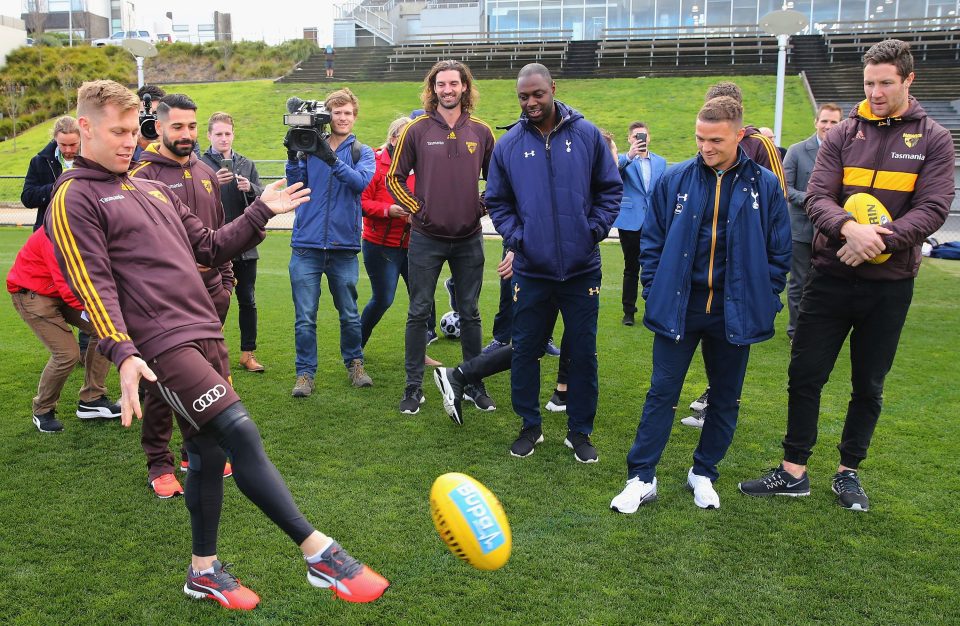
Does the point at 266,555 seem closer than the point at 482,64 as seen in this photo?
Yes

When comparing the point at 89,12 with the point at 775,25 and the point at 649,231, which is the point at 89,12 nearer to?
the point at 775,25

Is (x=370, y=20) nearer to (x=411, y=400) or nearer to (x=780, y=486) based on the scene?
(x=411, y=400)

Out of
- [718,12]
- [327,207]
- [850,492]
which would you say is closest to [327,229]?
[327,207]

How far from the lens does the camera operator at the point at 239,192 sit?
6254 millimetres

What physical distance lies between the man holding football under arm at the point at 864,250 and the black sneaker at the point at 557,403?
1.77 m

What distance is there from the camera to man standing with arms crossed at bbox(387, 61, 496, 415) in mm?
5570

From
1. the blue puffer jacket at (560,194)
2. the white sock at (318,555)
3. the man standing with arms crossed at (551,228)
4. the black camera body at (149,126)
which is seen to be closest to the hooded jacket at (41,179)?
the black camera body at (149,126)

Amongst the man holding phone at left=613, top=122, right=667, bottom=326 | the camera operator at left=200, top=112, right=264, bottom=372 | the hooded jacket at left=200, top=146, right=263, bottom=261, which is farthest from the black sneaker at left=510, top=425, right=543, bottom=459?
the man holding phone at left=613, top=122, right=667, bottom=326

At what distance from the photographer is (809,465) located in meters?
4.92

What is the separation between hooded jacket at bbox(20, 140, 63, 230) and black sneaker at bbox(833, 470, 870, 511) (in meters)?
6.32

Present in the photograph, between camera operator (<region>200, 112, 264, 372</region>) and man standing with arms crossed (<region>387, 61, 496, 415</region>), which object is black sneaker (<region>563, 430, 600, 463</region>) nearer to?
man standing with arms crossed (<region>387, 61, 496, 415</region>)

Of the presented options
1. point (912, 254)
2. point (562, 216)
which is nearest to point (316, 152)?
point (562, 216)

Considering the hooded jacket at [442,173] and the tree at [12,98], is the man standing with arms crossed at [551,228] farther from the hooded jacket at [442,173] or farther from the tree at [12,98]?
the tree at [12,98]

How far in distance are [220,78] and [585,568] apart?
4851 centimetres
